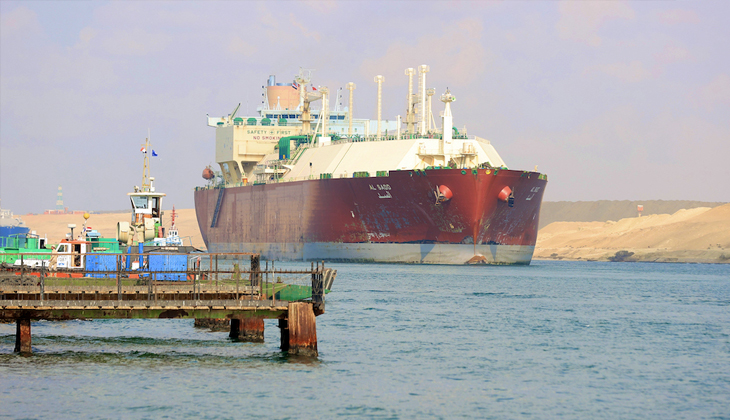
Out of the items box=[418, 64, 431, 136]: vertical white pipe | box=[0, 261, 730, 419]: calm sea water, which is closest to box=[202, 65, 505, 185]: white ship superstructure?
box=[418, 64, 431, 136]: vertical white pipe

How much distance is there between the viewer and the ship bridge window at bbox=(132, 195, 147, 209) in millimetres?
39531

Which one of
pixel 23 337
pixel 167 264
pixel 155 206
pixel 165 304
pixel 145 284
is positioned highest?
pixel 155 206

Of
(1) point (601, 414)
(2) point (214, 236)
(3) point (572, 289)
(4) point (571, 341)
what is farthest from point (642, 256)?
(1) point (601, 414)

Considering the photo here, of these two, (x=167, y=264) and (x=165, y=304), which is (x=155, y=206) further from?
(x=165, y=304)

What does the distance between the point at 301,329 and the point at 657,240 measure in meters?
139

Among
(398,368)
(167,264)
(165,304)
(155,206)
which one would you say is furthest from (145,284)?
(155,206)

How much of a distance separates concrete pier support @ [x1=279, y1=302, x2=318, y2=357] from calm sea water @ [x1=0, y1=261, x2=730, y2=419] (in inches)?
13.9

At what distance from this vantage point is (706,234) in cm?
14362

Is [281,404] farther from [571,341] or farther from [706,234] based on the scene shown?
[706,234]

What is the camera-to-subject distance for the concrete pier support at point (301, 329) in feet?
82.0

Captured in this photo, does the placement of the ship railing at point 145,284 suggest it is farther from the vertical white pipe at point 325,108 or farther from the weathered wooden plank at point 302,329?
the vertical white pipe at point 325,108

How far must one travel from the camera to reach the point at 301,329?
82.6ft

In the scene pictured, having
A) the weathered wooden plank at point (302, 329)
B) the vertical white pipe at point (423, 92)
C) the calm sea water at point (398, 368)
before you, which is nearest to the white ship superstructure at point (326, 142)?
the vertical white pipe at point (423, 92)

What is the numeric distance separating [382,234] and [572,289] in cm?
2573
